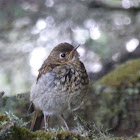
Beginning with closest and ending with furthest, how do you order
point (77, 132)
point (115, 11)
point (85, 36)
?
point (77, 132), point (85, 36), point (115, 11)

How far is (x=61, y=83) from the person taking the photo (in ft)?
8.61

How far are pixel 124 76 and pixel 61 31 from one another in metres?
1.53

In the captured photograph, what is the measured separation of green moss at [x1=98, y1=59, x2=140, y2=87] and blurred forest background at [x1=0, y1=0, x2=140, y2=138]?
0.27m

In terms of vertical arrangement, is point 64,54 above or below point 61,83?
above

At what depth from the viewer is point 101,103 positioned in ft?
14.9

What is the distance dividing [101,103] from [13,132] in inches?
117

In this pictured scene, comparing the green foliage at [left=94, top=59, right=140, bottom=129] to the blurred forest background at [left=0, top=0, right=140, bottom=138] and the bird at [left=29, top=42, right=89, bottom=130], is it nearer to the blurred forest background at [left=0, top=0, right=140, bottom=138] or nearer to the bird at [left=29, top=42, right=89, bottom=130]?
the blurred forest background at [left=0, top=0, right=140, bottom=138]

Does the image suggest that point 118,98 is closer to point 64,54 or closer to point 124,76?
point 124,76

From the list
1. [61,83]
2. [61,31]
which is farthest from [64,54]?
[61,31]

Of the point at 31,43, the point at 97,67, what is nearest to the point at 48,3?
the point at 31,43

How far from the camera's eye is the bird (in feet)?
8.57

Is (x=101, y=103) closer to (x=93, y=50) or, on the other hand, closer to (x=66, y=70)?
(x=93, y=50)

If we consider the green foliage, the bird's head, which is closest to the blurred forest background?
the green foliage

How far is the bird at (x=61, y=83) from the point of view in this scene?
2.61 metres
